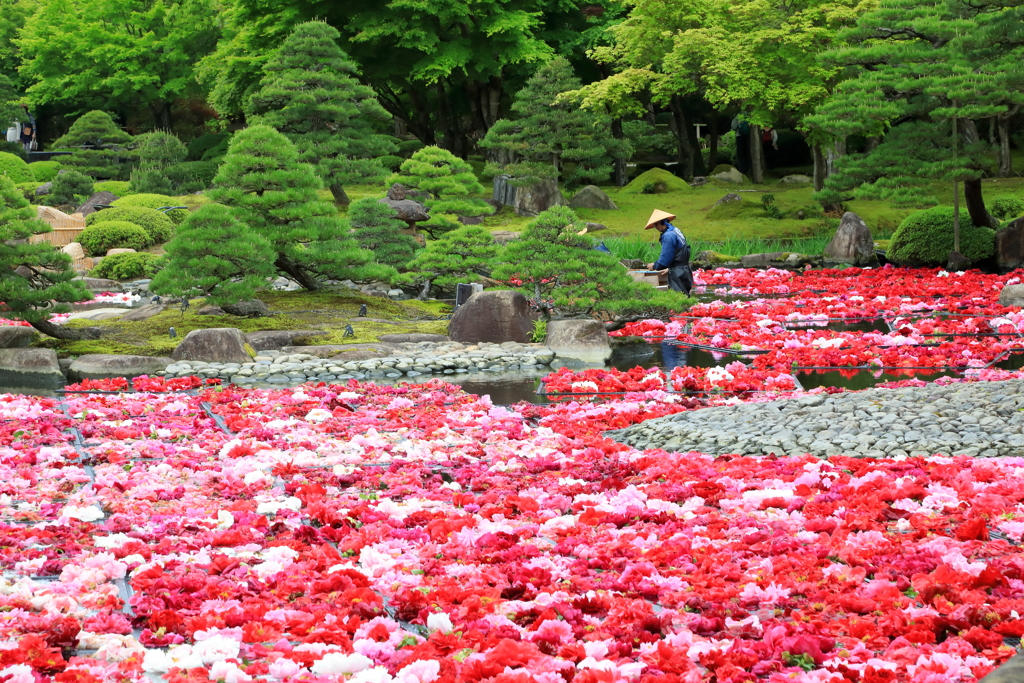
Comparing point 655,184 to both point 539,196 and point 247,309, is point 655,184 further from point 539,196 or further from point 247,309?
point 247,309

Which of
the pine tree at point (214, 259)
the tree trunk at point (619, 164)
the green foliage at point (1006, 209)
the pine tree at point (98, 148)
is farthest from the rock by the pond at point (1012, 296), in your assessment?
the pine tree at point (98, 148)

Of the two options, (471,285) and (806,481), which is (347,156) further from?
(806,481)

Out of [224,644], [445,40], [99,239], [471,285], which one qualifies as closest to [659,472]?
[224,644]

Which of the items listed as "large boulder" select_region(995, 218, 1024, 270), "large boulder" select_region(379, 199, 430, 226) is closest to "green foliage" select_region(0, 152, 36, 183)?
"large boulder" select_region(379, 199, 430, 226)

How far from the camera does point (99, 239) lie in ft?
91.4

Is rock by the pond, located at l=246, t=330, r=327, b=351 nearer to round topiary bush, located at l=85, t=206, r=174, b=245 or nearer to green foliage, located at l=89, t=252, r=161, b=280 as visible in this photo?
green foliage, located at l=89, t=252, r=161, b=280

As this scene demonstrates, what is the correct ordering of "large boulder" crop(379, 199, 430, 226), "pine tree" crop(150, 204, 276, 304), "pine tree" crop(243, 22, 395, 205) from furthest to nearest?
1. "pine tree" crop(243, 22, 395, 205)
2. "large boulder" crop(379, 199, 430, 226)
3. "pine tree" crop(150, 204, 276, 304)

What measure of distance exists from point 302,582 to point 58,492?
279cm

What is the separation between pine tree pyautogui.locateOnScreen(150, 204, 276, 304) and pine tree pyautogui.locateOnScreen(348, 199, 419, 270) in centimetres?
509

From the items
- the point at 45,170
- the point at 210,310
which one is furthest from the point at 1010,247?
the point at 45,170

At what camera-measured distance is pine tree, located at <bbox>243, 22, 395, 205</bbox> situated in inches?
1203

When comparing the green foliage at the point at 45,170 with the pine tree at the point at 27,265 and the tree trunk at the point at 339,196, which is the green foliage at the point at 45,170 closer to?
the tree trunk at the point at 339,196

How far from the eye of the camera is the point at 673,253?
17531 mm

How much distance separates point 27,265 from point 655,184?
24.6 meters
